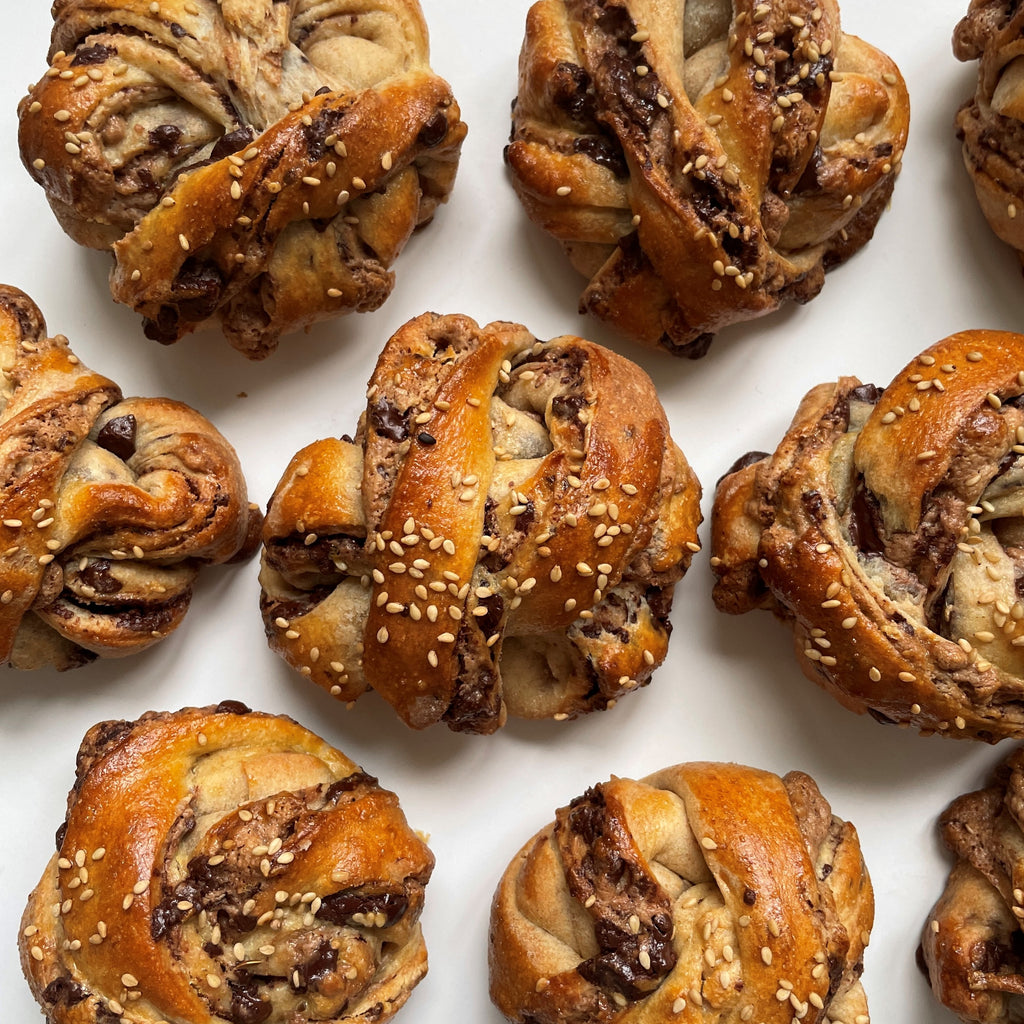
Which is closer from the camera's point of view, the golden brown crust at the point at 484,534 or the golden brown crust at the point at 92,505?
the golden brown crust at the point at 484,534

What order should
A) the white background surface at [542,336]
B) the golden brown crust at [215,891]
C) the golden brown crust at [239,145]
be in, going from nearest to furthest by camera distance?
the golden brown crust at [215,891], the golden brown crust at [239,145], the white background surface at [542,336]

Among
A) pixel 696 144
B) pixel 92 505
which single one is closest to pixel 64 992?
pixel 92 505

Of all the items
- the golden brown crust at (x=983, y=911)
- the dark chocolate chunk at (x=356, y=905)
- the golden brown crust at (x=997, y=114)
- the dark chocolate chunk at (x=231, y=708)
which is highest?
the golden brown crust at (x=997, y=114)

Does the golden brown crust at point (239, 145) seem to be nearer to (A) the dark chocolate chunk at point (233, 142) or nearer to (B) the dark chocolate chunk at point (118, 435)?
(A) the dark chocolate chunk at point (233, 142)

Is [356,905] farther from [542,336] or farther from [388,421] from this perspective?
[542,336]

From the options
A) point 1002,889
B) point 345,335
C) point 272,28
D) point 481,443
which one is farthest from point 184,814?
point 1002,889

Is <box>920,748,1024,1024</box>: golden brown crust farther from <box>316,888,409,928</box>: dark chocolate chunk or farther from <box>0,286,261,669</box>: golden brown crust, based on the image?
<box>0,286,261,669</box>: golden brown crust

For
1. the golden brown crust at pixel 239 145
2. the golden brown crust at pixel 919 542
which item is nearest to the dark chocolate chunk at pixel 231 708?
the golden brown crust at pixel 239 145
